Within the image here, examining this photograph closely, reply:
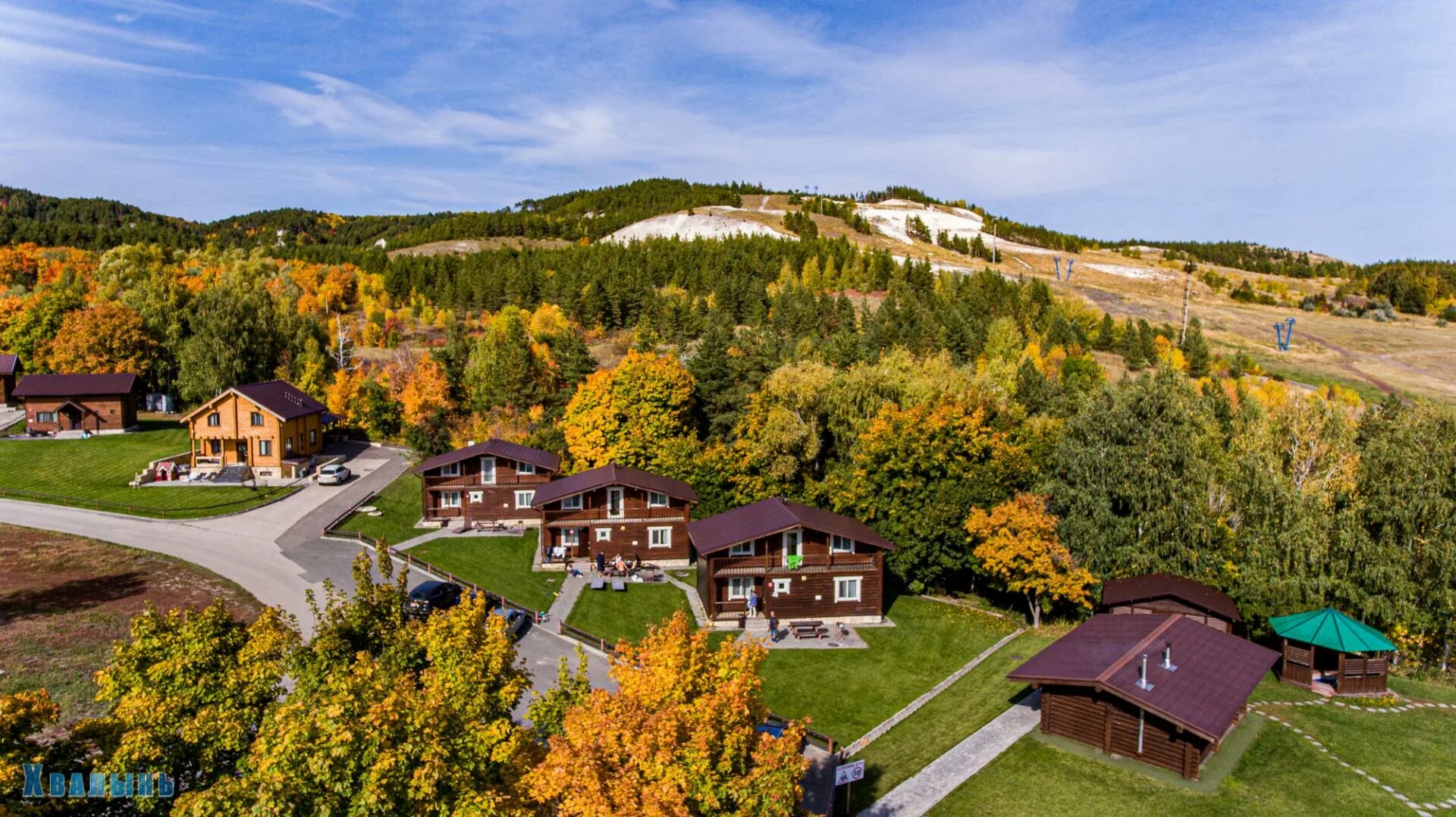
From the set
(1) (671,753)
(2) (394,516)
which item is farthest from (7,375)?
(1) (671,753)

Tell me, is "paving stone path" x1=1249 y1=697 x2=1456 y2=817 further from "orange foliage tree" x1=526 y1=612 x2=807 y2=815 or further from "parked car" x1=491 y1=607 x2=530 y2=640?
"parked car" x1=491 y1=607 x2=530 y2=640

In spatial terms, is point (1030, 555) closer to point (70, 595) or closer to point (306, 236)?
point (70, 595)

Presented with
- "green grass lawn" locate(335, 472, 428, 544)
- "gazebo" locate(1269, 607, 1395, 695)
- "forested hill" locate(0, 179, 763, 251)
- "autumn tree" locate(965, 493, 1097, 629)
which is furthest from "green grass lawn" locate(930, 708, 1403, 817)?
"forested hill" locate(0, 179, 763, 251)

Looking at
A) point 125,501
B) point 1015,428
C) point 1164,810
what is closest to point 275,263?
point 125,501

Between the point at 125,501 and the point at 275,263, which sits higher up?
the point at 275,263

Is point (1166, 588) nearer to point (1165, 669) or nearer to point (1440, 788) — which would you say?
point (1165, 669)
